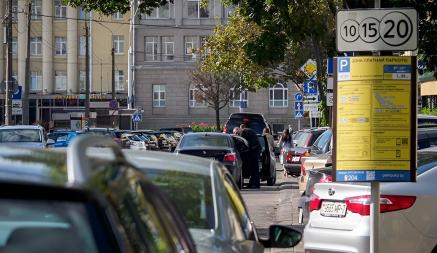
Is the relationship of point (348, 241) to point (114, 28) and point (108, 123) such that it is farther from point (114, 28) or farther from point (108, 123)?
point (114, 28)

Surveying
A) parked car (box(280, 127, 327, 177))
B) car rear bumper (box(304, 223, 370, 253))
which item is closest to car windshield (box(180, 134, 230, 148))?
parked car (box(280, 127, 327, 177))

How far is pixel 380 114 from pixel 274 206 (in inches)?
412

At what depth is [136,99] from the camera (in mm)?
73625

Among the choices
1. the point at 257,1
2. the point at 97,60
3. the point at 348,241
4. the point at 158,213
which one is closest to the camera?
the point at 158,213

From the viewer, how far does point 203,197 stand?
5523 mm

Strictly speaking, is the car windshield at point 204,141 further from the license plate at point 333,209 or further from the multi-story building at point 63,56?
the multi-story building at point 63,56

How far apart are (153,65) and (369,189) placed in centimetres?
6438

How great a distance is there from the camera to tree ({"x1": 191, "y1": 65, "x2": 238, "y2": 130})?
220ft

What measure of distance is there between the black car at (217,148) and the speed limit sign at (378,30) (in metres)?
11.9

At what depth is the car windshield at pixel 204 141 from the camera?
2143 cm

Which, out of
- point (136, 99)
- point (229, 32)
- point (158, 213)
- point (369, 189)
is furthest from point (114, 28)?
point (158, 213)

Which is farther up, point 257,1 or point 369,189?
point 257,1

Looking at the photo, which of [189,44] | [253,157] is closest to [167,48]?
[189,44]

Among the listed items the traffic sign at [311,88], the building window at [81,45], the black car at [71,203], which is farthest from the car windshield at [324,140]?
the building window at [81,45]
